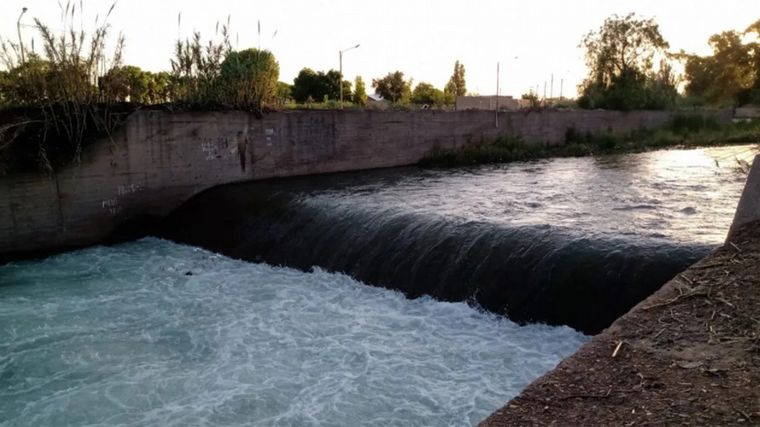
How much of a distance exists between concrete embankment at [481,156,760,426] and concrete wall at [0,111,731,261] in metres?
11.5

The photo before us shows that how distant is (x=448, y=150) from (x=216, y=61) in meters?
9.22

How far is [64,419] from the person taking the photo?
18.4 ft

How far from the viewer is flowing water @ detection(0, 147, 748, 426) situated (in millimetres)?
5906

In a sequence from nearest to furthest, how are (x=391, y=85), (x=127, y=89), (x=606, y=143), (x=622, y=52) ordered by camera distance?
(x=127, y=89) < (x=606, y=143) < (x=622, y=52) < (x=391, y=85)

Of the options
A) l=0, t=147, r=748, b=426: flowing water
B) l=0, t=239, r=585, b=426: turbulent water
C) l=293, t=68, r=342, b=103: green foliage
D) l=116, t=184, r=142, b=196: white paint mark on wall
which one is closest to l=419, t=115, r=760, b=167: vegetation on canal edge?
l=0, t=147, r=748, b=426: flowing water

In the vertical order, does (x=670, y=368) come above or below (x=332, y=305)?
above

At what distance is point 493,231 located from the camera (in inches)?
365

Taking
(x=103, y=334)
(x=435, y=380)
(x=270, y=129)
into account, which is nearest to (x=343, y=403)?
(x=435, y=380)

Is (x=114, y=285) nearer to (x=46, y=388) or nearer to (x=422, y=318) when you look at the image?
(x=46, y=388)

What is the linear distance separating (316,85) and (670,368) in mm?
43818

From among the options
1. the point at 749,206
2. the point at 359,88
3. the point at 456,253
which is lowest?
the point at 456,253

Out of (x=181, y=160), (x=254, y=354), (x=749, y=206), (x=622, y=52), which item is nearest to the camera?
(x=749, y=206)

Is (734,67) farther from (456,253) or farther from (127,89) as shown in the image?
(127,89)

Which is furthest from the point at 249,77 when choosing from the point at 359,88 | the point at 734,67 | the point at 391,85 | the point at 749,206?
the point at 391,85
